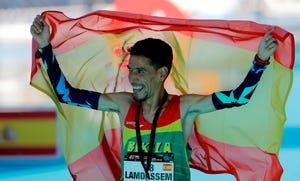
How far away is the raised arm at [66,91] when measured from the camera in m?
2.71

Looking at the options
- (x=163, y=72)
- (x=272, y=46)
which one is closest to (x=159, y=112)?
(x=163, y=72)

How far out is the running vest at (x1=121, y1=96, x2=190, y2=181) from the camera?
8.47 feet

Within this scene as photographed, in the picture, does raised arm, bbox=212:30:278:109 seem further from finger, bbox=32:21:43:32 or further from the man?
finger, bbox=32:21:43:32

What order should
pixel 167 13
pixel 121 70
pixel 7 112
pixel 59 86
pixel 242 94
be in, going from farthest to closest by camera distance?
pixel 7 112 → pixel 167 13 → pixel 121 70 → pixel 59 86 → pixel 242 94

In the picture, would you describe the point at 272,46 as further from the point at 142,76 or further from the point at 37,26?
the point at 37,26

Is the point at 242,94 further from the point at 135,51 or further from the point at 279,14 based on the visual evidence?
the point at 279,14

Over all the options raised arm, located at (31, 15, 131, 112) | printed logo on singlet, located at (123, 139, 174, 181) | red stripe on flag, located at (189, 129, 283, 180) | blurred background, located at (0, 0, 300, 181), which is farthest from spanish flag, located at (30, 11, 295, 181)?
blurred background, located at (0, 0, 300, 181)

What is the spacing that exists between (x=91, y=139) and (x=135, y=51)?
0.49 metres

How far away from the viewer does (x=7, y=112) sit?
4.79 m

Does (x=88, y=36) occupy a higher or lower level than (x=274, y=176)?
higher

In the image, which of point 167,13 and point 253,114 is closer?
point 253,114

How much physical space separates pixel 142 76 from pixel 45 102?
91.2 inches

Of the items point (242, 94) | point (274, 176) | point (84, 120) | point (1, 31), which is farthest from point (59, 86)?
point (1, 31)

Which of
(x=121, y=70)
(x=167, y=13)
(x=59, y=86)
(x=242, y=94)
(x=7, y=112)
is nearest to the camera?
(x=242, y=94)
